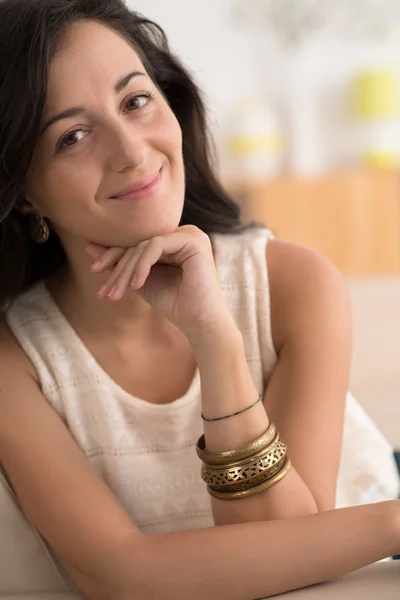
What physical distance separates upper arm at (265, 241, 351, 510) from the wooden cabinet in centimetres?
384

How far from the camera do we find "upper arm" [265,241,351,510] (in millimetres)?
1677

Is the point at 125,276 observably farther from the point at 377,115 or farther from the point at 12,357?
the point at 377,115

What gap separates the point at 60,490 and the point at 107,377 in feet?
1.17

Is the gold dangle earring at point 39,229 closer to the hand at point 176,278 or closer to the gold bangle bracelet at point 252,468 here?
the hand at point 176,278

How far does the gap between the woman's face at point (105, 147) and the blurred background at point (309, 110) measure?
3.91m

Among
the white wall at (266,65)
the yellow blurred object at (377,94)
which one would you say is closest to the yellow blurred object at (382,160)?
the yellow blurred object at (377,94)

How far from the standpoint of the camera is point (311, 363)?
176cm

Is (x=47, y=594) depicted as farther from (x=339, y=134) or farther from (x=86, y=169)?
(x=339, y=134)

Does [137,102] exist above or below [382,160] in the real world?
above

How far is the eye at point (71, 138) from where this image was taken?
66.5 inches

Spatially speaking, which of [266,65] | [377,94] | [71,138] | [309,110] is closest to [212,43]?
[266,65]

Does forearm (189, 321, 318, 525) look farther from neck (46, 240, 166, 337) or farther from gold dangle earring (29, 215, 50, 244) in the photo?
gold dangle earring (29, 215, 50, 244)

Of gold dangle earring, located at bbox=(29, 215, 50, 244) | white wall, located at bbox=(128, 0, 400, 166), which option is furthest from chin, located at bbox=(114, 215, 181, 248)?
white wall, located at bbox=(128, 0, 400, 166)

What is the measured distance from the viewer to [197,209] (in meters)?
2.08
